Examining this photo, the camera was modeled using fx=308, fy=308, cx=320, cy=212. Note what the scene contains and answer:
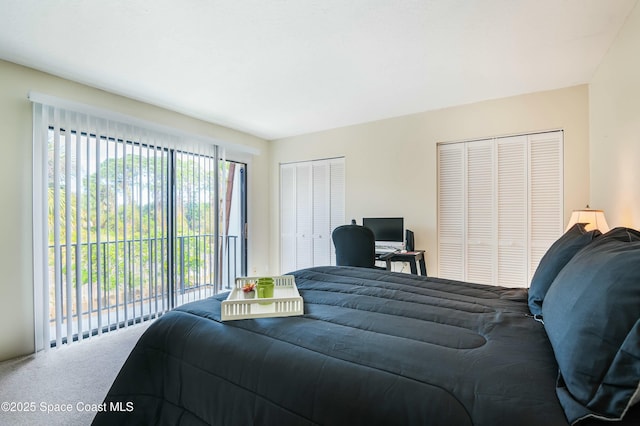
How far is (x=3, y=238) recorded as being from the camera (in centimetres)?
256

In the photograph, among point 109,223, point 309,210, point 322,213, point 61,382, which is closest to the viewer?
point 61,382

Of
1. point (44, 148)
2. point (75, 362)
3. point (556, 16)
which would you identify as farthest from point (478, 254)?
point (44, 148)

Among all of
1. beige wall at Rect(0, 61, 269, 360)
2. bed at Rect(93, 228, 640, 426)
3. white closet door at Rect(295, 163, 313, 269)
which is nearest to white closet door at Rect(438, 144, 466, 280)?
white closet door at Rect(295, 163, 313, 269)

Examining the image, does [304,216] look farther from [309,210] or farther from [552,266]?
[552,266]

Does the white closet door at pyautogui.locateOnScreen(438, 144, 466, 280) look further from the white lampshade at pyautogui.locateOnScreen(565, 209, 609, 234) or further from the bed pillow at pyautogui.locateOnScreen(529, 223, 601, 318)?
the bed pillow at pyautogui.locateOnScreen(529, 223, 601, 318)

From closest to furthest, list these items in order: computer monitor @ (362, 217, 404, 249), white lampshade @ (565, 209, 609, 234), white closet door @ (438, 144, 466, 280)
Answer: white lampshade @ (565, 209, 609, 234) < white closet door @ (438, 144, 466, 280) < computer monitor @ (362, 217, 404, 249)

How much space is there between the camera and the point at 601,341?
31.0 inches

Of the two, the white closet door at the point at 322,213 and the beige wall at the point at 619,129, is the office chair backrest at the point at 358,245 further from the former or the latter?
the beige wall at the point at 619,129

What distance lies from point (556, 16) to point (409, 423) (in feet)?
8.59

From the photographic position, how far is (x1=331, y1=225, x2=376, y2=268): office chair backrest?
3463mm

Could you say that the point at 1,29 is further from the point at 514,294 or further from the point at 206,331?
the point at 514,294

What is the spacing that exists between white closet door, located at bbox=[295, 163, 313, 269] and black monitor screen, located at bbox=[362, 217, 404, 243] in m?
1.10

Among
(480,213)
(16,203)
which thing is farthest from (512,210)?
(16,203)

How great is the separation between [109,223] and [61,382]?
1.47m
